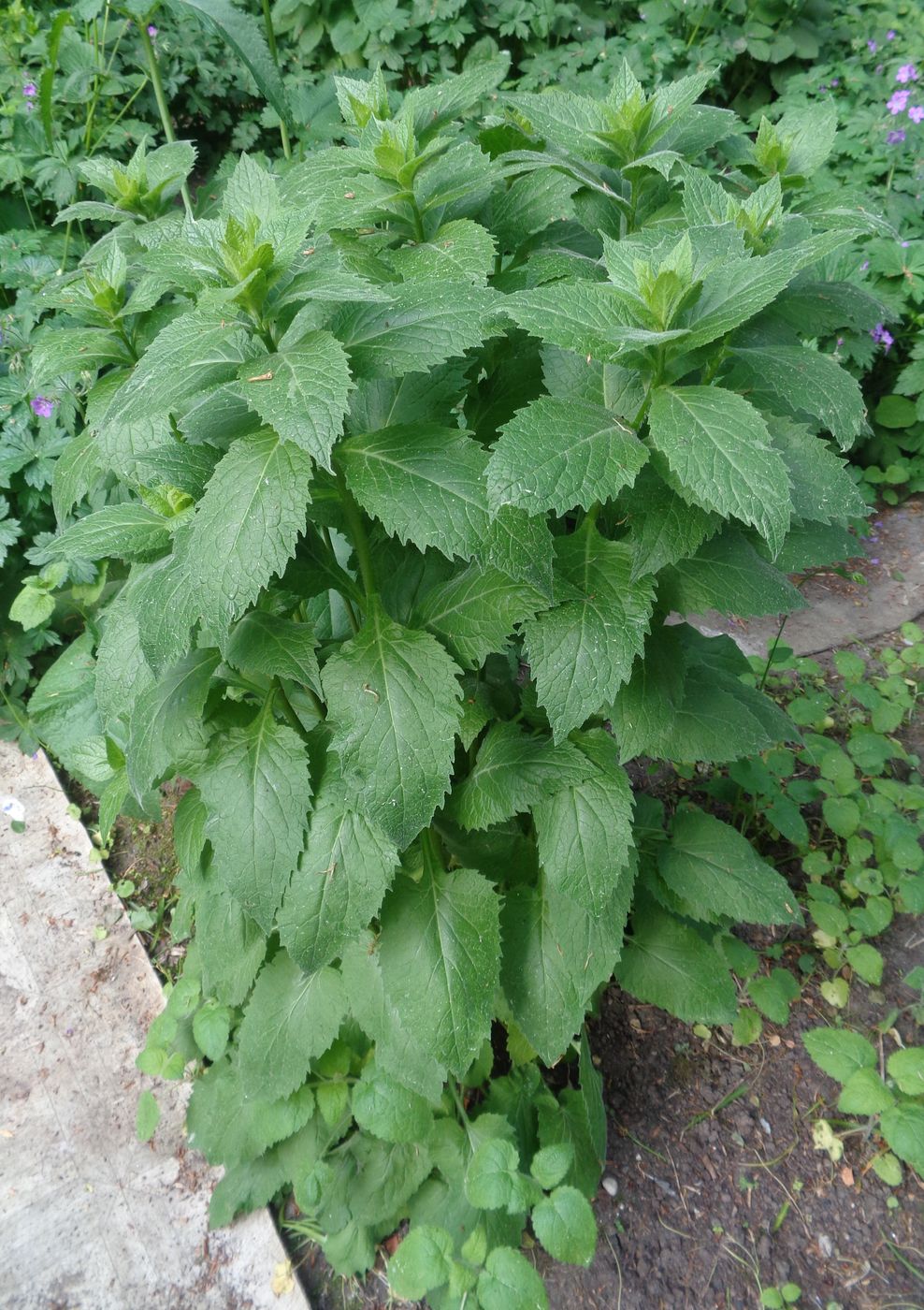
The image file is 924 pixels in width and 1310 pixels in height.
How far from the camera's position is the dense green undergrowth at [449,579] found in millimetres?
1097

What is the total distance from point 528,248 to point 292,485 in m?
0.78

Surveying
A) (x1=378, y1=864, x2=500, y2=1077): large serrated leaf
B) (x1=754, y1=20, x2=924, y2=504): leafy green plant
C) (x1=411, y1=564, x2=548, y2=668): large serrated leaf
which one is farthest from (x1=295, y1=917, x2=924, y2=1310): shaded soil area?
(x1=754, y1=20, x2=924, y2=504): leafy green plant

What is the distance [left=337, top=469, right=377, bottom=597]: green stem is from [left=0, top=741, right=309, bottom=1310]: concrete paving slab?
1.53 metres

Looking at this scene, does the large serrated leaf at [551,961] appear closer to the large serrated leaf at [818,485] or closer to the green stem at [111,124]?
the large serrated leaf at [818,485]

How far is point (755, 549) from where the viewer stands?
1.36 metres

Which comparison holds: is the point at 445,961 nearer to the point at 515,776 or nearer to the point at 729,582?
the point at 515,776

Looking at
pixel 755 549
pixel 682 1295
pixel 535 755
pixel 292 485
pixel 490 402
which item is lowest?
pixel 682 1295

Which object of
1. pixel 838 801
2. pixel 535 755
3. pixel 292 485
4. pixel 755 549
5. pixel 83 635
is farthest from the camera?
pixel 83 635

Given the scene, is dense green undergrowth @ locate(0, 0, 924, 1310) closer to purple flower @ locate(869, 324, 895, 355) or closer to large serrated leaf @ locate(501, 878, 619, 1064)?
large serrated leaf @ locate(501, 878, 619, 1064)

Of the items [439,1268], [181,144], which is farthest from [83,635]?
[439,1268]

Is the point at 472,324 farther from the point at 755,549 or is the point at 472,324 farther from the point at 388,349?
the point at 755,549

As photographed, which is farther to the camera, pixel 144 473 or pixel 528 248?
pixel 528 248

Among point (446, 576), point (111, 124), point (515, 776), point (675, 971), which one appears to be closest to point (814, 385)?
point (446, 576)

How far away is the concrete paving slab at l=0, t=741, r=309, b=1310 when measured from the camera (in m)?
1.91
